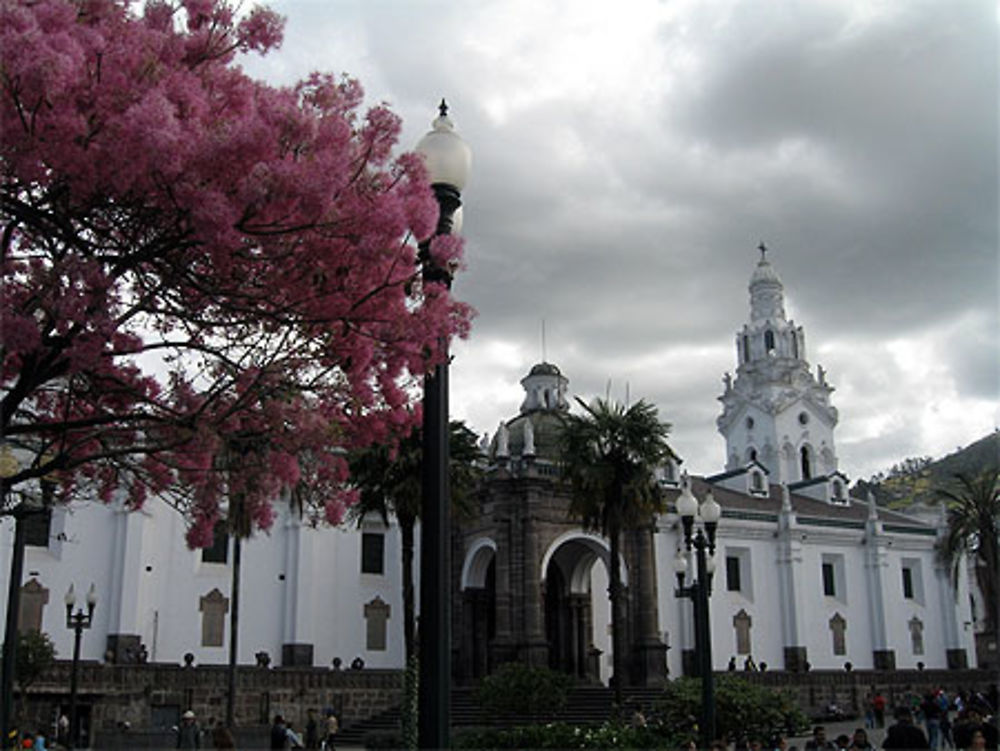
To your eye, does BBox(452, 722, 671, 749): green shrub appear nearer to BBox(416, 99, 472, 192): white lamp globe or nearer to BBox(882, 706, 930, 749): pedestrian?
BBox(882, 706, 930, 749): pedestrian

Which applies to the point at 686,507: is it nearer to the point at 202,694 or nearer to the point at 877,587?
the point at 202,694

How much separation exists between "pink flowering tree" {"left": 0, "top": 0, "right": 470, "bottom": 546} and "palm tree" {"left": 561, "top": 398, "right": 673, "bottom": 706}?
1997 centimetres

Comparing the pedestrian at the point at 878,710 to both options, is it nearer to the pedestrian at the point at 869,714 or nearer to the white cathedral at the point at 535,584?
the pedestrian at the point at 869,714

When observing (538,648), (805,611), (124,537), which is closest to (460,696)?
(538,648)

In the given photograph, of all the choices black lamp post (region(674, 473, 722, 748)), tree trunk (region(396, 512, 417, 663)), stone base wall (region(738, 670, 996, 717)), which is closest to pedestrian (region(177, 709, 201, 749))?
tree trunk (region(396, 512, 417, 663))

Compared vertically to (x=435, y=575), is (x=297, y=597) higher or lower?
higher

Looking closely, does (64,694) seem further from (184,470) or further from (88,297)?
(88,297)

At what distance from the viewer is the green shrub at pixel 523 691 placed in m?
29.4

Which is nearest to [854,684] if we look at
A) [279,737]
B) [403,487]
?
[403,487]

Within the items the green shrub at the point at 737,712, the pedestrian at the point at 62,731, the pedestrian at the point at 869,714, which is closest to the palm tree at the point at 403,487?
the green shrub at the point at 737,712

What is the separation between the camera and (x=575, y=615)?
139ft

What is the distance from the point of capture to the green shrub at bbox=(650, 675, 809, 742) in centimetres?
2223

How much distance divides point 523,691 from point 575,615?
13195mm

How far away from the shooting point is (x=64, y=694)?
1179 inches
